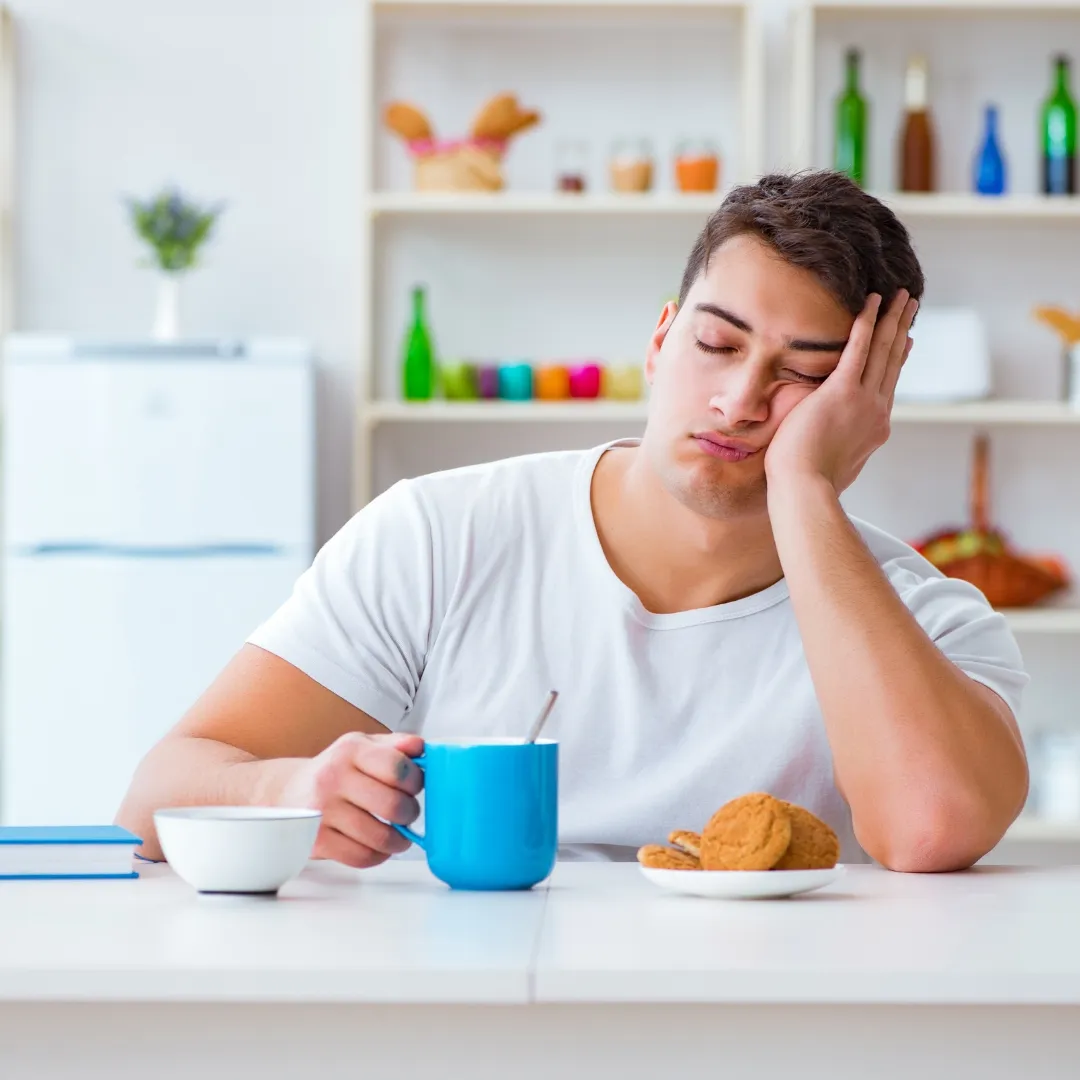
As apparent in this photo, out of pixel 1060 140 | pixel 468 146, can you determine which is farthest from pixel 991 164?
pixel 468 146

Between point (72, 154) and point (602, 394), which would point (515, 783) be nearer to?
point (602, 394)

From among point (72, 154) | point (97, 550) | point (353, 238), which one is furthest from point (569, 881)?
point (72, 154)

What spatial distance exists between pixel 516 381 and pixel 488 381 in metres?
0.07

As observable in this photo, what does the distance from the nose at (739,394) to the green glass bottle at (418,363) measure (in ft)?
7.17

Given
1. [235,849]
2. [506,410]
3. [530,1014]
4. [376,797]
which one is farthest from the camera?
[506,410]

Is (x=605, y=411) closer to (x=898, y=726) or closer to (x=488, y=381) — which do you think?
(x=488, y=381)

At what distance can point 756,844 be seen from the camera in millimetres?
1024

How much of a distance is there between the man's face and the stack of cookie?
0.48 metres

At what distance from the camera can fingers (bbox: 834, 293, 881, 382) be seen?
148 cm

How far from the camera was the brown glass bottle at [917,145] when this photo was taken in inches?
142

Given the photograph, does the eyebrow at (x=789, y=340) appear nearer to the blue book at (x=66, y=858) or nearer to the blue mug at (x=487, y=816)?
the blue mug at (x=487, y=816)

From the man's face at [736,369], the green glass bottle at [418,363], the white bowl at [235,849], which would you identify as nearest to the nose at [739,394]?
the man's face at [736,369]

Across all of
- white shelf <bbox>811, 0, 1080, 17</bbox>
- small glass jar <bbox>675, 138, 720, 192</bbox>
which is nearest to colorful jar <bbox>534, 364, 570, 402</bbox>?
small glass jar <bbox>675, 138, 720, 192</bbox>

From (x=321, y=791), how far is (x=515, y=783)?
0.15 m
